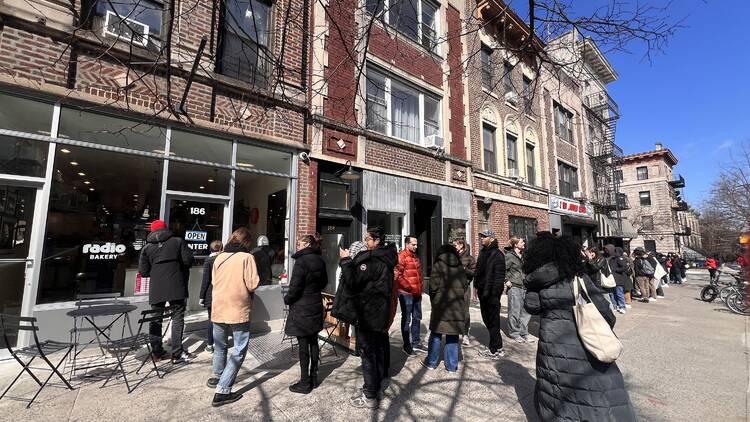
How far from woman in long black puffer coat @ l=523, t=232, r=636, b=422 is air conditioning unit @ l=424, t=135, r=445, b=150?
24.9 ft

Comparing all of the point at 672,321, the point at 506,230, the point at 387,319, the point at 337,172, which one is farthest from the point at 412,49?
the point at 672,321

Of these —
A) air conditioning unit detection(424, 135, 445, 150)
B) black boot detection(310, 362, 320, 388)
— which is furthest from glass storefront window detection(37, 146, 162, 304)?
air conditioning unit detection(424, 135, 445, 150)

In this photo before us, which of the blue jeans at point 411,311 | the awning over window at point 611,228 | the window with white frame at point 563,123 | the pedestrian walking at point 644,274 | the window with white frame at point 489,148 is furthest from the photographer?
the awning over window at point 611,228

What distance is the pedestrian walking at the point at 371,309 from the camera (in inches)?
145

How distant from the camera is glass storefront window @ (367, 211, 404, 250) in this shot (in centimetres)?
909

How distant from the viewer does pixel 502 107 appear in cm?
1383

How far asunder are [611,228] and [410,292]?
68.5 feet

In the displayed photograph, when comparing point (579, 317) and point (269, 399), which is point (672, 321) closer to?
point (579, 317)

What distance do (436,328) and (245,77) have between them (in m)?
6.54

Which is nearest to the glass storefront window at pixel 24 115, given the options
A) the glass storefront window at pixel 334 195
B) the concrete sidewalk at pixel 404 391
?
the concrete sidewalk at pixel 404 391

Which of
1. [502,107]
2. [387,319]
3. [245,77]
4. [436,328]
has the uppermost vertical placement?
[502,107]

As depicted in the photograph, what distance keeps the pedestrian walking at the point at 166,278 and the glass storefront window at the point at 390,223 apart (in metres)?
4.87

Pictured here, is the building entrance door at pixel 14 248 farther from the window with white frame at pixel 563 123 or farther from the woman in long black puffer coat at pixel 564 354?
the window with white frame at pixel 563 123

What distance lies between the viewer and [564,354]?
9.04 ft
